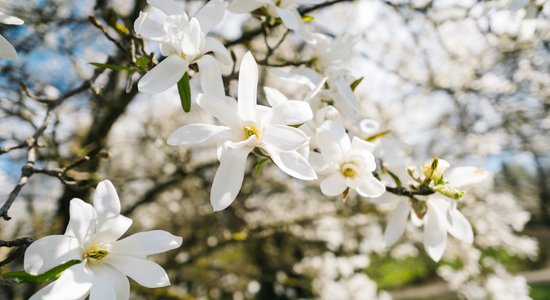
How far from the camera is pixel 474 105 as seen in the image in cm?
346

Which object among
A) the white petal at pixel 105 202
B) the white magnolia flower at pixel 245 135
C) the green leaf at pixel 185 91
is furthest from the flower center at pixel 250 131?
the white petal at pixel 105 202

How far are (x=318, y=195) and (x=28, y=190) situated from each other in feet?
9.19

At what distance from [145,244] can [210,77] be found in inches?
10.6

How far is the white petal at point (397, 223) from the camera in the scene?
84 centimetres

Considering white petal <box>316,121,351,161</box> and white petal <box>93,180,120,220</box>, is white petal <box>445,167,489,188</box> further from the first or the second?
white petal <box>93,180,120,220</box>

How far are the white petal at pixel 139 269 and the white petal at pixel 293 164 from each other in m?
0.23

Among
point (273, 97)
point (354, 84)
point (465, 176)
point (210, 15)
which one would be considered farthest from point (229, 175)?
point (465, 176)

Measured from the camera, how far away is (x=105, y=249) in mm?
585

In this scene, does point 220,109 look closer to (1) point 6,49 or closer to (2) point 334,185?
(2) point 334,185

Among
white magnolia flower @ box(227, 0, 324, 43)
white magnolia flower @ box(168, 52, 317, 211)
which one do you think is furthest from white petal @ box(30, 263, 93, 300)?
white magnolia flower @ box(227, 0, 324, 43)

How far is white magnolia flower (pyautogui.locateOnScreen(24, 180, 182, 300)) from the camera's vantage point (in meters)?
0.53

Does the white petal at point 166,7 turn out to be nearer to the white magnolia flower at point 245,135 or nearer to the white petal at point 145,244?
the white magnolia flower at point 245,135

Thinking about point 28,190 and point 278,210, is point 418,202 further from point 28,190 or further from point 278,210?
point 278,210

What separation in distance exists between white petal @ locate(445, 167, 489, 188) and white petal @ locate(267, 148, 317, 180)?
359 millimetres
